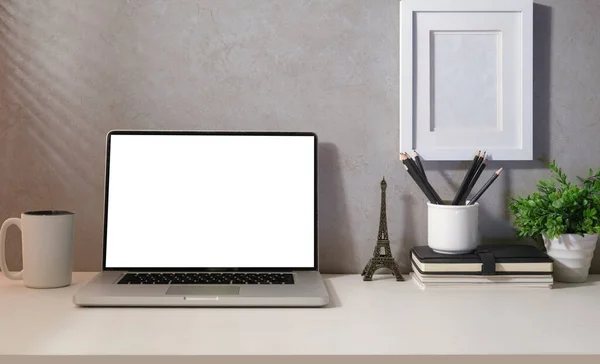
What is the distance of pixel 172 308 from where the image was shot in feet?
3.41

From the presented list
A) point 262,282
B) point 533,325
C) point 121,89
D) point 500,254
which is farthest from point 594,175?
point 121,89

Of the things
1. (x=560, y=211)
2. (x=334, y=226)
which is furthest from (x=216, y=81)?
(x=560, y=211)

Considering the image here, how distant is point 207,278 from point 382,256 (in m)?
0.35

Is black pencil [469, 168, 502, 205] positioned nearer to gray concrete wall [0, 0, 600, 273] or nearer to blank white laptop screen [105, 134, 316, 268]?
gray concrete wall [0, 0, 600, 273]

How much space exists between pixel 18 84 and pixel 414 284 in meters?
0.93

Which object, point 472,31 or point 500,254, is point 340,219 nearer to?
point 500,254

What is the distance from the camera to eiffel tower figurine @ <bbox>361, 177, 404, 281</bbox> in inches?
49.6

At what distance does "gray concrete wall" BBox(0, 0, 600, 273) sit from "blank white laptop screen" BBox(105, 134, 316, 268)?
0.08 m

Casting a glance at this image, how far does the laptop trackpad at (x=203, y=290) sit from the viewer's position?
1.07m

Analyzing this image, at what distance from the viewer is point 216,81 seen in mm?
1336

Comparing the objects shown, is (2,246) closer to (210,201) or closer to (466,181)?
(210,201)

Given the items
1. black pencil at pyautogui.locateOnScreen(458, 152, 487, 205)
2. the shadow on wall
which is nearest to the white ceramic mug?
the shadow on wall

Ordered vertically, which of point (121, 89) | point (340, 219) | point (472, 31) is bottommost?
point (340, 219)

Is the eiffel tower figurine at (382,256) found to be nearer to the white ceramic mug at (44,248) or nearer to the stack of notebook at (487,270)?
the stack of notebook at (487,270)
